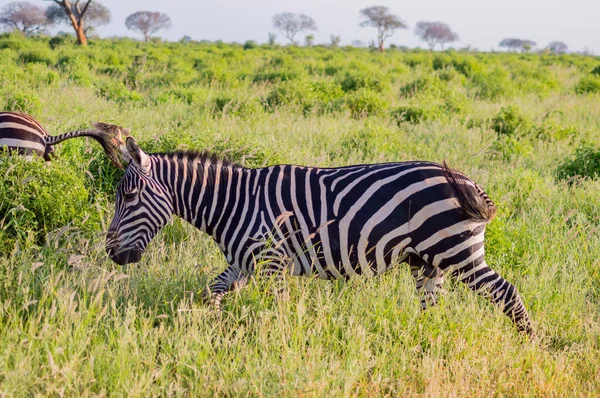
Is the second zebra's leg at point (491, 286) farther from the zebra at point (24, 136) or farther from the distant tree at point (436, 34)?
the distant tree at point (436, 34)

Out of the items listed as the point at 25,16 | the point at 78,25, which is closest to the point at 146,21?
the point at 25,16

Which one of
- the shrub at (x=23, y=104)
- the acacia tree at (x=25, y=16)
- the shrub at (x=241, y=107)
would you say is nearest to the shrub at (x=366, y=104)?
the shrub at (x=241, y=107)

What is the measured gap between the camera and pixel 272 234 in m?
3.54

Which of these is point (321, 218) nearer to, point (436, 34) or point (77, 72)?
point (77, 72)

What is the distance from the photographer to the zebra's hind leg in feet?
12.1

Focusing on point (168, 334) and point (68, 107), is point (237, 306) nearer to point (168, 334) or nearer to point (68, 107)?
point (168, 334)

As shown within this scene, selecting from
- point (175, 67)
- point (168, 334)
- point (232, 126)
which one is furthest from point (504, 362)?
point (175, 67)

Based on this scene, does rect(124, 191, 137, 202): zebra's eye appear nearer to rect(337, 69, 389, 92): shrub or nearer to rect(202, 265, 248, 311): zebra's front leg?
rect(202, 265, 248, 311): zebra's front leg

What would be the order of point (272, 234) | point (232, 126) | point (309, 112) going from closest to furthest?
point (272, 234) → point (232, 126) → point (309, 112)

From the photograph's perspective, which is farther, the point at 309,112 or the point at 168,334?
the point at 309,112

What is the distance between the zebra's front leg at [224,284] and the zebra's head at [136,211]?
508 mm

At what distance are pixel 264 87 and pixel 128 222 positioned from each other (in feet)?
37.4

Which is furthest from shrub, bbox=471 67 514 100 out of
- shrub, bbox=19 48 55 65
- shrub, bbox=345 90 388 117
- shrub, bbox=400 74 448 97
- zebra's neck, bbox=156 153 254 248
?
shrub, bbox=19 48 55 65

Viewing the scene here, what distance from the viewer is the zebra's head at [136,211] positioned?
3502mm
